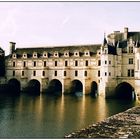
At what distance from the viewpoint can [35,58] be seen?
66750 mm

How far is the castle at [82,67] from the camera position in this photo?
178 ft

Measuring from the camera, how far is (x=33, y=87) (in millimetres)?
67312

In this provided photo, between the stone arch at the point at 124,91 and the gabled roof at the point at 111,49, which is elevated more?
the gabled roof at the point at 111,49

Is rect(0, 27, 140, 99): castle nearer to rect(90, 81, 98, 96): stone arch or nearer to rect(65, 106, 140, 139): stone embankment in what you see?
rect(90, 81, 98, 96): stone arch

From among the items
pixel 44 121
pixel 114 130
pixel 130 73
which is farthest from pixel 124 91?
pixel 114 130

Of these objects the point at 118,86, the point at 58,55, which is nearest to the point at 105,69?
the point at 118,86

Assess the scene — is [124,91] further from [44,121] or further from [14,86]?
[44,121]

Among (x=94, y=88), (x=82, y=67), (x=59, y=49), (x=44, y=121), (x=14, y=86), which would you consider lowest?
(x=44, y=121)

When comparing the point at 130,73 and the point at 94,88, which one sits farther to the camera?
the point at 94,88

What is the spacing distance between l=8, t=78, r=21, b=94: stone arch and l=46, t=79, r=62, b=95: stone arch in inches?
266

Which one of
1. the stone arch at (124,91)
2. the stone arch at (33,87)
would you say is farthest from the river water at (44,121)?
the stone arch at (33,87)

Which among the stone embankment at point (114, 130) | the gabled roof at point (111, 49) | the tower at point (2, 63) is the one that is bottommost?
the stone embankment at point (114, 130)

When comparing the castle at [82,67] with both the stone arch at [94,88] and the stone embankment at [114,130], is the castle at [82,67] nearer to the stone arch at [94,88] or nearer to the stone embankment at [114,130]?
the stone arch at [94,88]

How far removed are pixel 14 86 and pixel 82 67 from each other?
620 inches
